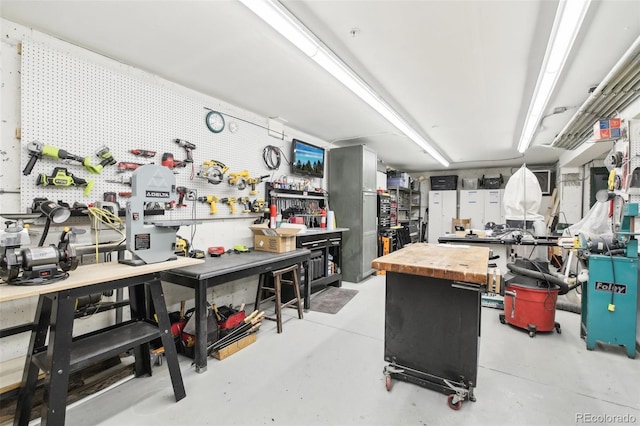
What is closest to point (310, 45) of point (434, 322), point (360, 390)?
point (434, 322)

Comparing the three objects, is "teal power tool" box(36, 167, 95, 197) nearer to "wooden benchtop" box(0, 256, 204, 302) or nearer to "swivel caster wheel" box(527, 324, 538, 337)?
"wooden benchtop" box(0, 256, 204, 302)

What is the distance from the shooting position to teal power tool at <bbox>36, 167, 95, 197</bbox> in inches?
78.9

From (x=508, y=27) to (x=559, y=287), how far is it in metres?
2.50

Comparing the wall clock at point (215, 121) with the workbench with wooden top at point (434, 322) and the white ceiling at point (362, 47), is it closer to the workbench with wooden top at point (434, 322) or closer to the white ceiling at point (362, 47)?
the white ceiling at point (362, 47)

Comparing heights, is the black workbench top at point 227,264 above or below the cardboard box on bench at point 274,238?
below

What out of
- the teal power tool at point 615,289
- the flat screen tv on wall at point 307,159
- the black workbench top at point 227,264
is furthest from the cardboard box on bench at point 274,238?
the teal power tool at point 615,289

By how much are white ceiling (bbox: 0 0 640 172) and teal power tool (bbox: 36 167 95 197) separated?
1035 mm

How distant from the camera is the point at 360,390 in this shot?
2.02 m

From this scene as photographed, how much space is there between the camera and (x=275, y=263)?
2.95m

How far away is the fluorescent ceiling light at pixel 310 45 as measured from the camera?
5.52 feet

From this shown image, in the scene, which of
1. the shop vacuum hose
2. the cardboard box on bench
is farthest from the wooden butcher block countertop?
the cardboard box on bench

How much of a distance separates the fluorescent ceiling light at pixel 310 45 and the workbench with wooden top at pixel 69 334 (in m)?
1.72

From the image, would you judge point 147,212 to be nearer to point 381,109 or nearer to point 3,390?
point 3,390

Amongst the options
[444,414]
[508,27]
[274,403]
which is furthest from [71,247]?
[508,27]
